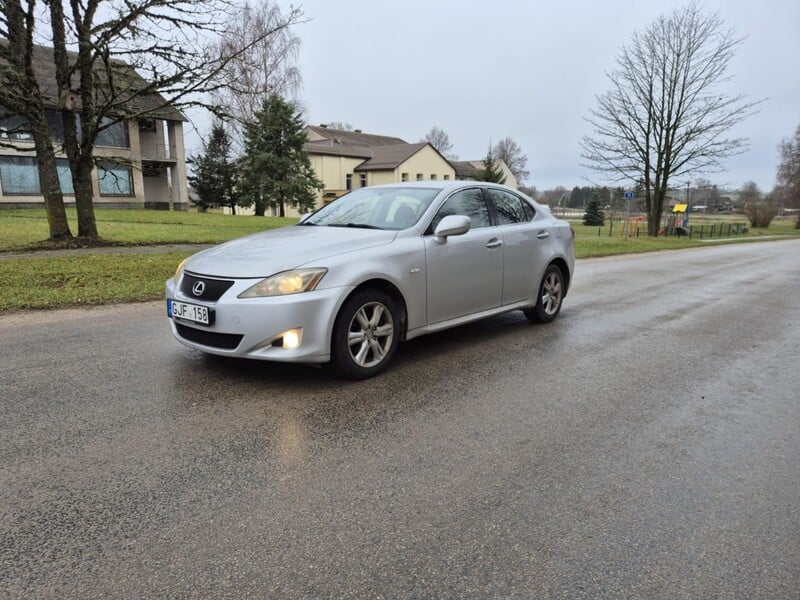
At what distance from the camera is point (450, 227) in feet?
16.0

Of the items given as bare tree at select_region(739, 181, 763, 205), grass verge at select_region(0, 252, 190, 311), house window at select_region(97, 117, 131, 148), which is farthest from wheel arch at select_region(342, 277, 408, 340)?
bare tree at select_region(739, 181, 763, 205)

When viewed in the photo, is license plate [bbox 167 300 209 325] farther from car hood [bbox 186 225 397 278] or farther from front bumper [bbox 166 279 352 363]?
car hood [bbox 186 225 397 278]

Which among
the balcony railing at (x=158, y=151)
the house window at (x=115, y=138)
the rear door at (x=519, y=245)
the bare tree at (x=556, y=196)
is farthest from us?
the bare tree at (x=556, y=196)

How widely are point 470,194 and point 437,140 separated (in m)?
97.8

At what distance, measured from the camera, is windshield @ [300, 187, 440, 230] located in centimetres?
511

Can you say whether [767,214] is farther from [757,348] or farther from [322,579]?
[322,579]

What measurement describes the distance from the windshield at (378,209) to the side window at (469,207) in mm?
167

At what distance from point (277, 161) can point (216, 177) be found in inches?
429

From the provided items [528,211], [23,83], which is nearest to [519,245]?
[528,211]

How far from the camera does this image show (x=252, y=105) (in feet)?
113

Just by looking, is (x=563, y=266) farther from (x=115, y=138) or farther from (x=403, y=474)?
(x=115, y=138)

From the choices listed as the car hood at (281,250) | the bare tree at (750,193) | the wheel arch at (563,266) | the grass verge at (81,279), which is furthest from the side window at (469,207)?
the bare tree at (750,193)

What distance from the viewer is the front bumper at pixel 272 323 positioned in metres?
3.92

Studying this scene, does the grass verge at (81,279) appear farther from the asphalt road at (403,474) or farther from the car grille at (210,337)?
the car grille at (210,337)
